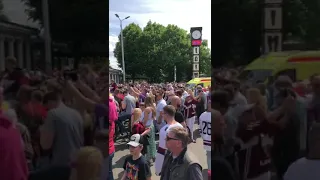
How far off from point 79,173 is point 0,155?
0.43 m

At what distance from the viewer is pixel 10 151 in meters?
1.98

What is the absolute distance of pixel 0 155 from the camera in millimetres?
1967

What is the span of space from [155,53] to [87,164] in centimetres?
5033

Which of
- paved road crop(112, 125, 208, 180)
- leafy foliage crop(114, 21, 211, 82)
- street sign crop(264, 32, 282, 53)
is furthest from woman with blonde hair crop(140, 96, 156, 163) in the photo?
leafy foliage crop(114, 21, 211, 82)

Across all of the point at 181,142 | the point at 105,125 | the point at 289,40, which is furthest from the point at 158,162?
the point at 289,40

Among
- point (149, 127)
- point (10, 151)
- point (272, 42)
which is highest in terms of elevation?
point (272, 42)

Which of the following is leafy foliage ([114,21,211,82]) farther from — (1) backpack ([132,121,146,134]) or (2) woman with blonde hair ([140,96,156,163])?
(1) backpack ([132,121,146,134])

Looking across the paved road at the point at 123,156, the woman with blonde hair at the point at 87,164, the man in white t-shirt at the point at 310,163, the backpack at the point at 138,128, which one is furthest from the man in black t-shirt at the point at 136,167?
the man in white t-shirt at the point at 310,163

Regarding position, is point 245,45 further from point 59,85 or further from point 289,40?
point 59,85

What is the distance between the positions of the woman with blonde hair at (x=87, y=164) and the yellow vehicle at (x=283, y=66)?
93 centimetres

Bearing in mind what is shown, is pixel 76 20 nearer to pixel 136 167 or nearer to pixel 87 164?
pixel 87 164

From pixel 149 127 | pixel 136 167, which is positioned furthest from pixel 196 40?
pixel 136 167

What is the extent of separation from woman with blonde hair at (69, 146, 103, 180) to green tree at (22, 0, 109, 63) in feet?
1.76

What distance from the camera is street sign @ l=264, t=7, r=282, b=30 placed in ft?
6.80
